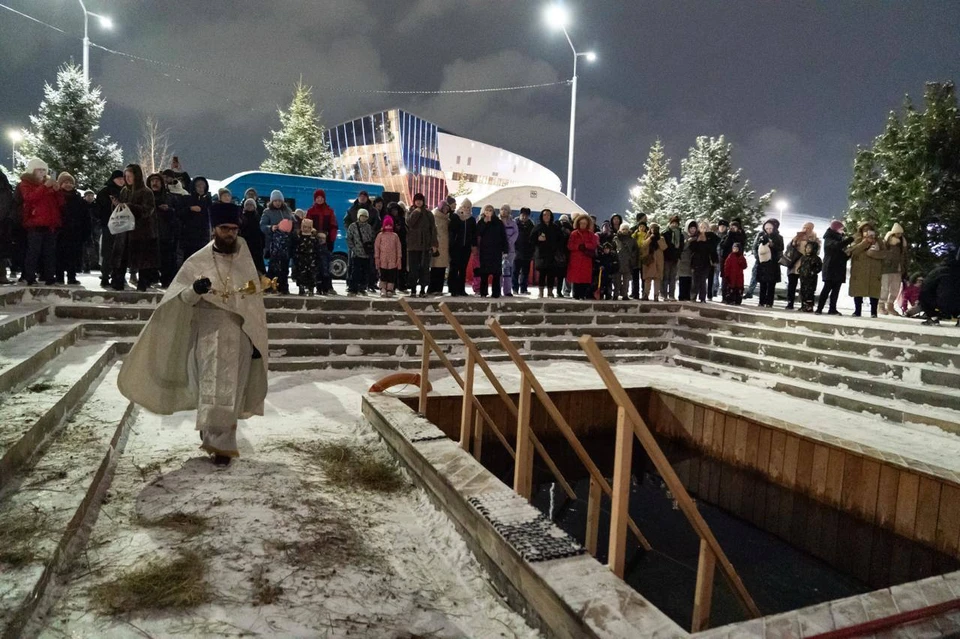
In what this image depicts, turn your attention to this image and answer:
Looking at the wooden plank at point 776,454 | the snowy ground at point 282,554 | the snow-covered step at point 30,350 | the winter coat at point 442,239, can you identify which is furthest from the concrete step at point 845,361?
the snow-covered step at point 30,350

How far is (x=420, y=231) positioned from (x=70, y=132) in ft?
45.8

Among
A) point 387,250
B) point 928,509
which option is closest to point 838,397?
point 928,509

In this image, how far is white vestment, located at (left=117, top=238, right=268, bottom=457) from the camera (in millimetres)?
4152

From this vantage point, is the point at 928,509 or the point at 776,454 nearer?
the point at 928,509

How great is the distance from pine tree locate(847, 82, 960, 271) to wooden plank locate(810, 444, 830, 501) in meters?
14.5

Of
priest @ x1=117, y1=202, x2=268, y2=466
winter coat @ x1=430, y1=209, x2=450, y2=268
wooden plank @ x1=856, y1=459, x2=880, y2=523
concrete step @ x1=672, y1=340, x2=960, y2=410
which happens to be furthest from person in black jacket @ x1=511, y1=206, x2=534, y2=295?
priest @ x1=117, y1=202, x2=268, y2=466

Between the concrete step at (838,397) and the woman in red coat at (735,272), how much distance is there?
264cm

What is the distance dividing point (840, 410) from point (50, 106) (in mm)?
21053

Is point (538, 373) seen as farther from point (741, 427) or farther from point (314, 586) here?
point (314, 586)

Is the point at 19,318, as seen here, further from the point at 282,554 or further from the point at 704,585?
the point at 704,585

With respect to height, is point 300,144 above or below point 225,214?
above

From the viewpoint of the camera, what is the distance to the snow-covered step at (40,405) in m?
3.41

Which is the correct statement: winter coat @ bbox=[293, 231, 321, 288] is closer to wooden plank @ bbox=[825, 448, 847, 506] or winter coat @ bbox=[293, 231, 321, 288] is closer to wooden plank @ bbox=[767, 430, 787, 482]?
wooden plank @ bbox=[767, 430, 787, 482]

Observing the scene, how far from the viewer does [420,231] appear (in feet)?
33.6
